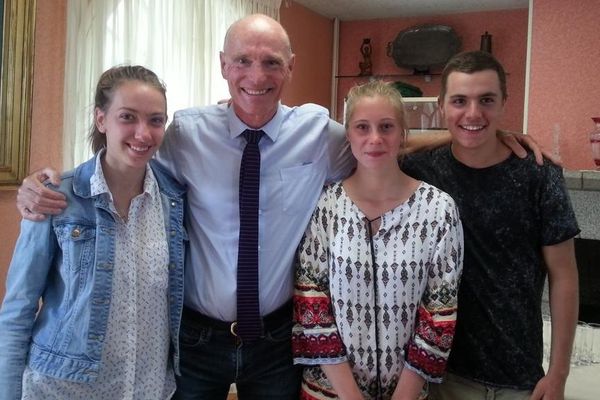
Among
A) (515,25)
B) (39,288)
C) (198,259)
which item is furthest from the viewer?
(515,25)

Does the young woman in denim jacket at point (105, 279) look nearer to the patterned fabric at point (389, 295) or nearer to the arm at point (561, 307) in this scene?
the patterned fabric at point (389, 295)

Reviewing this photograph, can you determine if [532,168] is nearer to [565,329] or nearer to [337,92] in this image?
[565,329]

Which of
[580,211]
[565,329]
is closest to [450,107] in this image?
[565,329]

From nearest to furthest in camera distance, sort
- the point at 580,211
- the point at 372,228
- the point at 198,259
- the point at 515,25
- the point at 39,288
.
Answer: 1. the point at 39,288
2. the point at 372,228
3. the point at 198,259
4. the point at 580,211
5. the point at 515,25

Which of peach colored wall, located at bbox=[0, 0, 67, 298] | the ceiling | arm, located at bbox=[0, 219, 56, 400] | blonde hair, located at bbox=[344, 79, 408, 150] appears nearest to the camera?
arm, located at bbox=[0, 219, 56, 400]

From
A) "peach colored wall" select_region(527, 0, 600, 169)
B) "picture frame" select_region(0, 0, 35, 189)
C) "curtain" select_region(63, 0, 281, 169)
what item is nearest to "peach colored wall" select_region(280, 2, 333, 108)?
"curtain" select_region(63, 0, 281, 169)

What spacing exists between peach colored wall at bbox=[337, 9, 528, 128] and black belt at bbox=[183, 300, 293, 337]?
11.9 feet

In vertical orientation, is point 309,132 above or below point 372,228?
above

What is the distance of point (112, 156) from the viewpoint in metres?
1.39

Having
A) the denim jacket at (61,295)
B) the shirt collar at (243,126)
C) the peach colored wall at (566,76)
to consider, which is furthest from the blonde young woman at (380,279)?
the peach colored wall at (566,76)

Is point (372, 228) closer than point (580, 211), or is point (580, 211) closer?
point (372, 228)

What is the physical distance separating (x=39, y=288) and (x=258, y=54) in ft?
2.64

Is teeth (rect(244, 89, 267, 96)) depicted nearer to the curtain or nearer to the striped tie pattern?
the striped tie pattern

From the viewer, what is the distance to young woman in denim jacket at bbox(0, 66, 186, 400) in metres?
1.29
